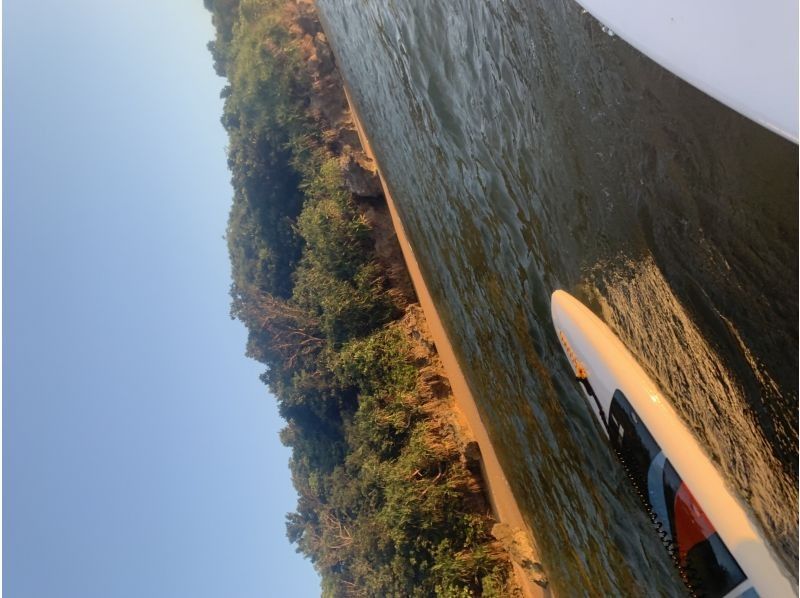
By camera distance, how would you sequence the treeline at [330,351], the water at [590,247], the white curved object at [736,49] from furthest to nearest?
the treeline at [330,351] → the water at [590,247] → the white curved object at [736,49]

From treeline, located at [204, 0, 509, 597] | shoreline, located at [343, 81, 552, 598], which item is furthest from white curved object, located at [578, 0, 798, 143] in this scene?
treeline, located at [204, 0, 509, 597]

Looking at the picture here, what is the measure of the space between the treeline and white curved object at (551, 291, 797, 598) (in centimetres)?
439

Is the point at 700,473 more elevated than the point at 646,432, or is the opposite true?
the point at 646,432

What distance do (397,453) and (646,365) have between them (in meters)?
6.24

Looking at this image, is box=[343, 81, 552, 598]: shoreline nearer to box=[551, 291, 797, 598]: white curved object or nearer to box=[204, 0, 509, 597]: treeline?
box=[204, 0, 509, 597]: treeline

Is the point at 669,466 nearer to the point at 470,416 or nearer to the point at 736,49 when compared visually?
the point at 736,49

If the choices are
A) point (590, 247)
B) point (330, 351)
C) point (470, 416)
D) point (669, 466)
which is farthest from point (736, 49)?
point (330, 351)

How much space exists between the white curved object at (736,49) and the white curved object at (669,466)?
8.54 feet

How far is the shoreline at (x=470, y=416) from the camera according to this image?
8.37 meters

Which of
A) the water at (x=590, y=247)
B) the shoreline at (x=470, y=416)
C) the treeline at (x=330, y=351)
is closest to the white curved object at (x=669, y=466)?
the water at (x=590, y=247)

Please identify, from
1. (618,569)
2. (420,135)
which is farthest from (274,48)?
(618,569)

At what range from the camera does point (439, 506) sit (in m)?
9.31

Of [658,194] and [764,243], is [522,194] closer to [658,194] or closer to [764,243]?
[658,194]

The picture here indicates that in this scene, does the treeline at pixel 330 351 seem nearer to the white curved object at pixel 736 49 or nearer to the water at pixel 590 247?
the water at pixel 590 247
